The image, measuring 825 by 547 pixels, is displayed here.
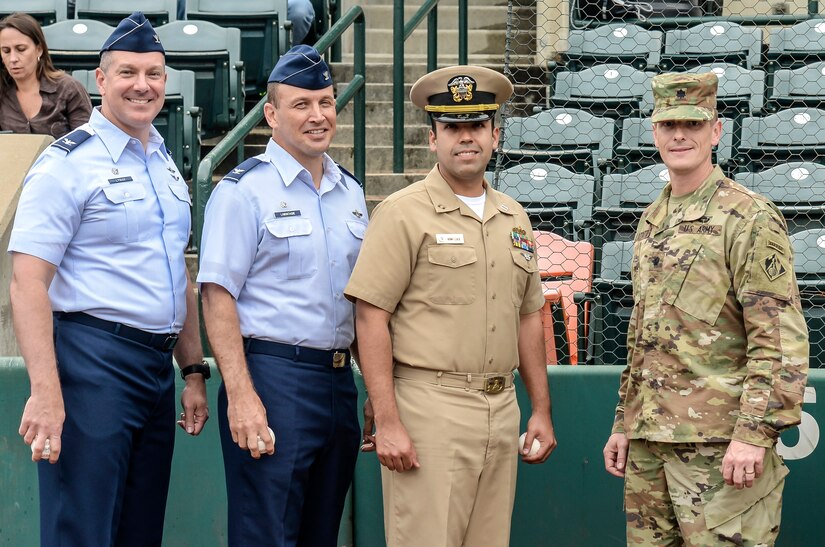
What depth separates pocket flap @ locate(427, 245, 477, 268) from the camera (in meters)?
3.15

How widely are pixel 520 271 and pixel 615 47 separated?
4304mm

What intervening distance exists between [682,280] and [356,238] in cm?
89

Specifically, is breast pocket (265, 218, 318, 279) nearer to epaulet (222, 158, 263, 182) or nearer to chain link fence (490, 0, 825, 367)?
epaulet (222, 158, 263, 182)

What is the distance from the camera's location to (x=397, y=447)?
10.1ft

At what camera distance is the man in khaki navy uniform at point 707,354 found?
2945 millimetres

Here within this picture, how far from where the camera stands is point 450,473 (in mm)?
3109

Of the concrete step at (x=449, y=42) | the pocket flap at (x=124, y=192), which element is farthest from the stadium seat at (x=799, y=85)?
the pocket flap at (x=124, y=192)

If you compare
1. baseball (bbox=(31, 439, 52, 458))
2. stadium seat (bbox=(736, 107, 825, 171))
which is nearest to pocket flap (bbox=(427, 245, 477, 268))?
baseball (bbox=(31, 439, 52, 458))

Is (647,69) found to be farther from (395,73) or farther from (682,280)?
(682,280)

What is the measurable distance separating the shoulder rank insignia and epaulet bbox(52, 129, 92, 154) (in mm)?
1174

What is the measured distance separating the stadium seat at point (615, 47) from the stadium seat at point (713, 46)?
0.10 metres

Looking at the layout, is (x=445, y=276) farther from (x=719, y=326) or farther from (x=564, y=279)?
(x=564, y=279)

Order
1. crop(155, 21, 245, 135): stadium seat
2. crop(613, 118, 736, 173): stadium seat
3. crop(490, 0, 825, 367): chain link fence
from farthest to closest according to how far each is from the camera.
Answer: crop(155, 21, 245, 135): stadium seat < crop(613, 118, 736, 173): stadium seat < crop(490, 0, 825, 367): chain link fence

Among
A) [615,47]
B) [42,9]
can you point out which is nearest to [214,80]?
[42,9]
